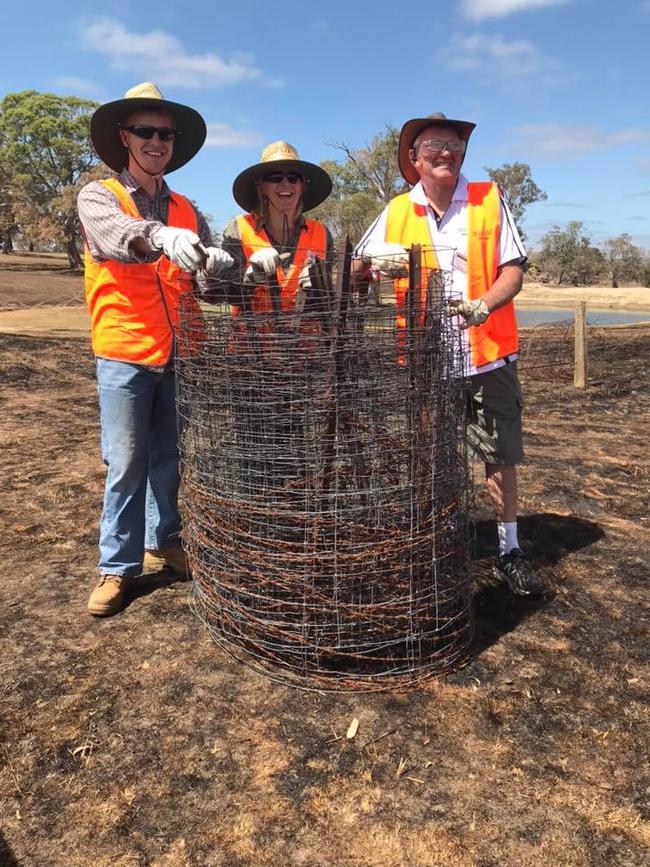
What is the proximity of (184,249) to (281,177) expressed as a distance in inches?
35.8

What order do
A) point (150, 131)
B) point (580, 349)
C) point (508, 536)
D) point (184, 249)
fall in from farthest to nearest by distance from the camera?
1. point (580, 349)
2. point (508, 536)
3. point (150, 131)
4. point (184, 249)

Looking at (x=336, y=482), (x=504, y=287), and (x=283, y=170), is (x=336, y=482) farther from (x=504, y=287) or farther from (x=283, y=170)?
(x=283, y=170)

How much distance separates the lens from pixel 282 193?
130 inches

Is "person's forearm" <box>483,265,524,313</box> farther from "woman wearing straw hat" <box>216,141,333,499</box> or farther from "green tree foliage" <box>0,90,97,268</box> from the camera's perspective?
"green tree foliage" <box>0,90,97,268</box>

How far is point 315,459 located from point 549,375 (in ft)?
28.8

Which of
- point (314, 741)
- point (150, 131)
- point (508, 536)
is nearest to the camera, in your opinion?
point (314, 741)

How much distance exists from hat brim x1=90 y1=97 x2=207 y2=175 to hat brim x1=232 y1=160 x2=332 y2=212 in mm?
335

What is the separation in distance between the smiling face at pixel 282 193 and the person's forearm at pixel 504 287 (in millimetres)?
1024

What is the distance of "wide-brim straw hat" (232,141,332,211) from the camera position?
321cm

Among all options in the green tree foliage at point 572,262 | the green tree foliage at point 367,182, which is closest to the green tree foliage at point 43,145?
the green tree foliage at point 367,182

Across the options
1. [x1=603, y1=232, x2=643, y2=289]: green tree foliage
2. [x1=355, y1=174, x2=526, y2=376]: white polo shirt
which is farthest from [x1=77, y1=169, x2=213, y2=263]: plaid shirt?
[x1=603, y1=232, x2=643, y2=289]: green tree foliage

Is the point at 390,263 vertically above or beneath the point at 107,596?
above

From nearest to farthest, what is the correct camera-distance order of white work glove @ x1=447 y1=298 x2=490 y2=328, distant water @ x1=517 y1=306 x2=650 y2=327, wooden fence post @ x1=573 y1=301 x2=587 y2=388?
white work glove @ x1=447 y1=298 x2=490 y2=328 < wooden fence post @ x1=573 y1=301 x2=587 y2=388 < distant water @ x1=517 y1=306 x2=650 y2=327

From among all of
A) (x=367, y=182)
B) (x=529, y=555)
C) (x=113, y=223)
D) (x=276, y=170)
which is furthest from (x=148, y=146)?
(x=367, y=182)
